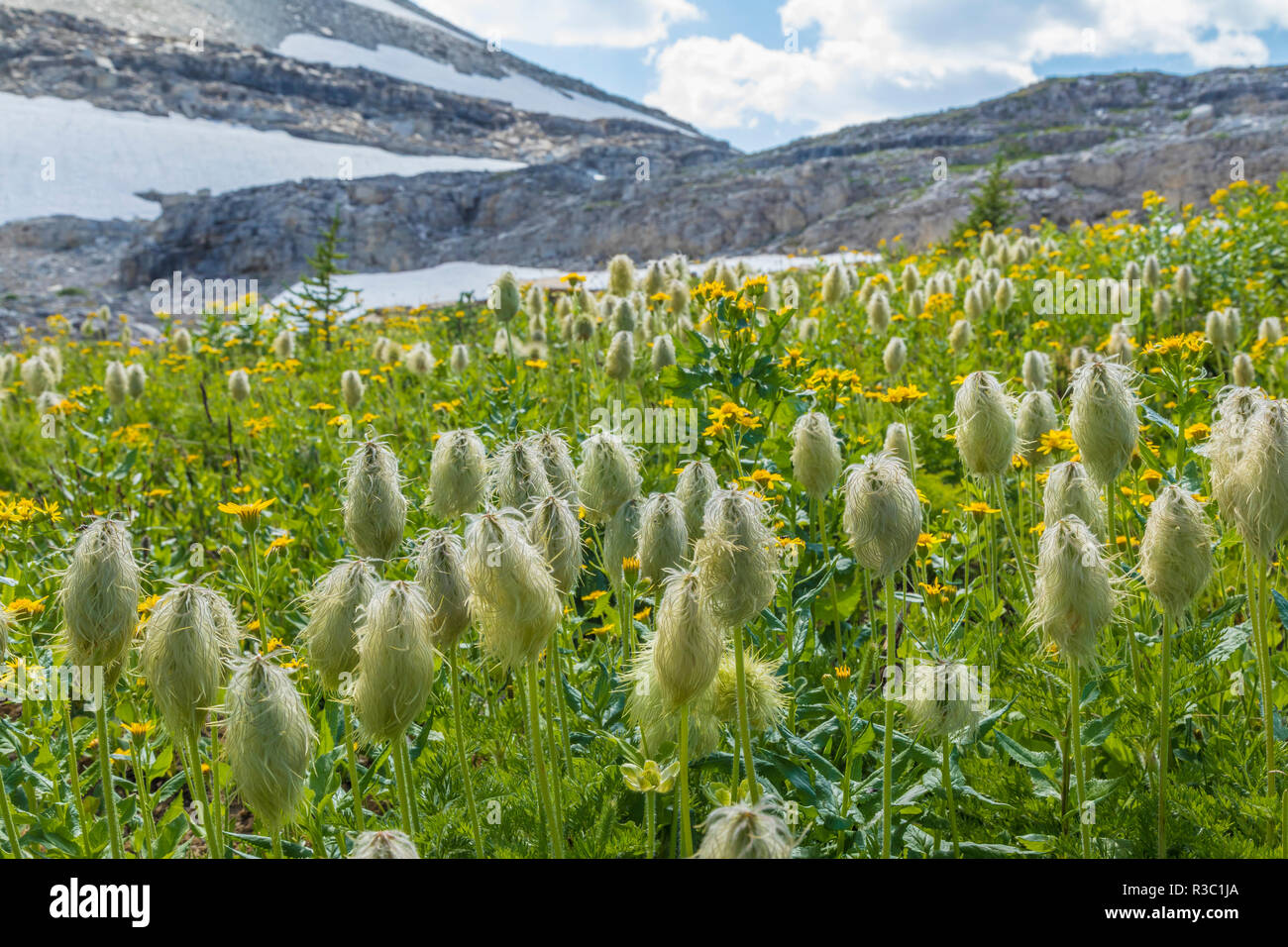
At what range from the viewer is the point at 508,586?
54.4 inches

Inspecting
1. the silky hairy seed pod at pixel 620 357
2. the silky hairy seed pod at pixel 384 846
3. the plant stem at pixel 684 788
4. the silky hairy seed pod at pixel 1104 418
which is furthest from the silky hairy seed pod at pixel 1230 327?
the silky hairy seed pod at pixel 384 846

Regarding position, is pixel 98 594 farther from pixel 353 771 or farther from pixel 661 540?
pixel 661 540

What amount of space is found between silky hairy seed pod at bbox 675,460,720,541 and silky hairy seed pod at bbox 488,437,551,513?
32 centimetres

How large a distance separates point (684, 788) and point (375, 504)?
85 cm

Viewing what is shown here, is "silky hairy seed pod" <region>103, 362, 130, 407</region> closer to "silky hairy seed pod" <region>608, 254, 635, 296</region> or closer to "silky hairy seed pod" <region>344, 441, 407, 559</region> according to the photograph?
"silky hairy seed pod" <region>608, 254, 635, 296</region>

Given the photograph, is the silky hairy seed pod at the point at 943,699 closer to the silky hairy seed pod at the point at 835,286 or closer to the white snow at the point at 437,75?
the silky hairy seed pod at the point at 835,286

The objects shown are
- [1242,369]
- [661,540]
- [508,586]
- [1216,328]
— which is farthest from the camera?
[1216,328]

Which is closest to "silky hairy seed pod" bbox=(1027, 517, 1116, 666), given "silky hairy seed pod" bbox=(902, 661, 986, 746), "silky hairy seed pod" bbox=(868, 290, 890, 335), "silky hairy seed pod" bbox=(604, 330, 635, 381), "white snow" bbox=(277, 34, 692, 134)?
"silky hairy seed pod" bbox=(902, 661, 986, 746)

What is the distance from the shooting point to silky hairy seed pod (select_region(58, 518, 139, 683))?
4.91ft

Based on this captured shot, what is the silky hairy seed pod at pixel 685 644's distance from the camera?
53.1 inches

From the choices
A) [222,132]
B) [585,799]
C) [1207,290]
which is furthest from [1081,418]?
[222,132]

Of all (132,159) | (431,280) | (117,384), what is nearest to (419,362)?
(117,384)

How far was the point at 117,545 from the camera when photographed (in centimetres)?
152

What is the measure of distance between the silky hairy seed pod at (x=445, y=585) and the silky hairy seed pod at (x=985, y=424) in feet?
4.30
